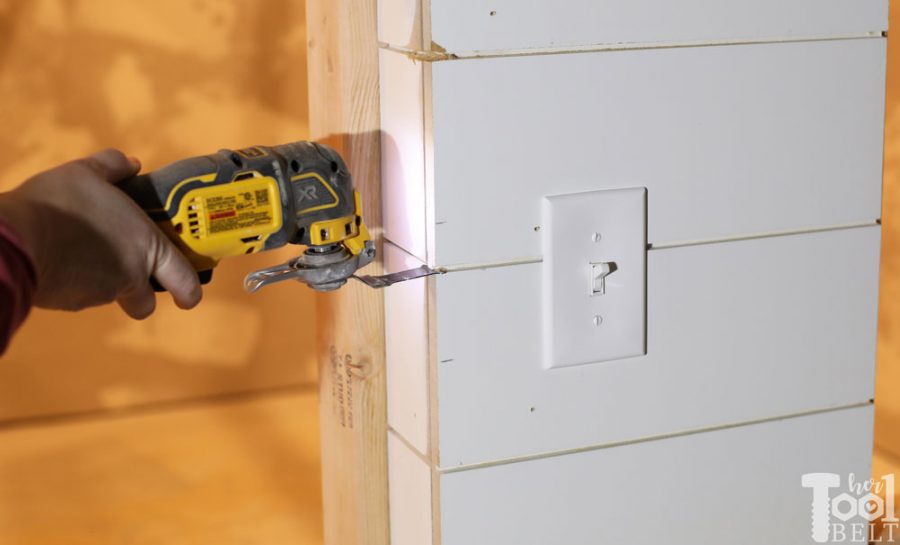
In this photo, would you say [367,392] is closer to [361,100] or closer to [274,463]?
[361,100]

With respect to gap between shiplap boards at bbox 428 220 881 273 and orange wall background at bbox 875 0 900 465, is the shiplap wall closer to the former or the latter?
gap between shiplap boards at bbox 428 220 881 273

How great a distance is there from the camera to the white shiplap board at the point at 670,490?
5.49 feet

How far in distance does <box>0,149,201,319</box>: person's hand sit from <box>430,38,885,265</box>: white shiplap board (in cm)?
37

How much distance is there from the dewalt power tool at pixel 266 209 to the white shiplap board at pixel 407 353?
71mm

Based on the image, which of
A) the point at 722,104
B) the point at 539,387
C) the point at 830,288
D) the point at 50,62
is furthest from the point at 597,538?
the point at 50,62

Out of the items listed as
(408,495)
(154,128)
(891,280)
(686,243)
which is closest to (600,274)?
(686,243)

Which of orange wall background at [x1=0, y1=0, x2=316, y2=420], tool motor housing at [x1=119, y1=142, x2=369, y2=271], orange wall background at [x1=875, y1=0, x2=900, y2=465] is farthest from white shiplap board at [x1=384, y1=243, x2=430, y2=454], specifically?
A: orange wall background at [x1=875, y1=0, x2=900, y2=465]

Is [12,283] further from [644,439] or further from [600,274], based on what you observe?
[644,439]

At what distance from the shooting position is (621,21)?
5.25 feet

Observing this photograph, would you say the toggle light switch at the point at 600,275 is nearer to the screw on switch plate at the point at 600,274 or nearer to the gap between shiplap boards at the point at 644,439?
the screw on switch plate at the point at 600,274

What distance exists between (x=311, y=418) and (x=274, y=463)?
0.24 meters

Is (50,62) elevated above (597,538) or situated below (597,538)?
above

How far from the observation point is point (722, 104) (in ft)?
5.51

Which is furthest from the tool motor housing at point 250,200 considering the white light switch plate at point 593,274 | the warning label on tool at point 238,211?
the white light switch plate at point 593,274
